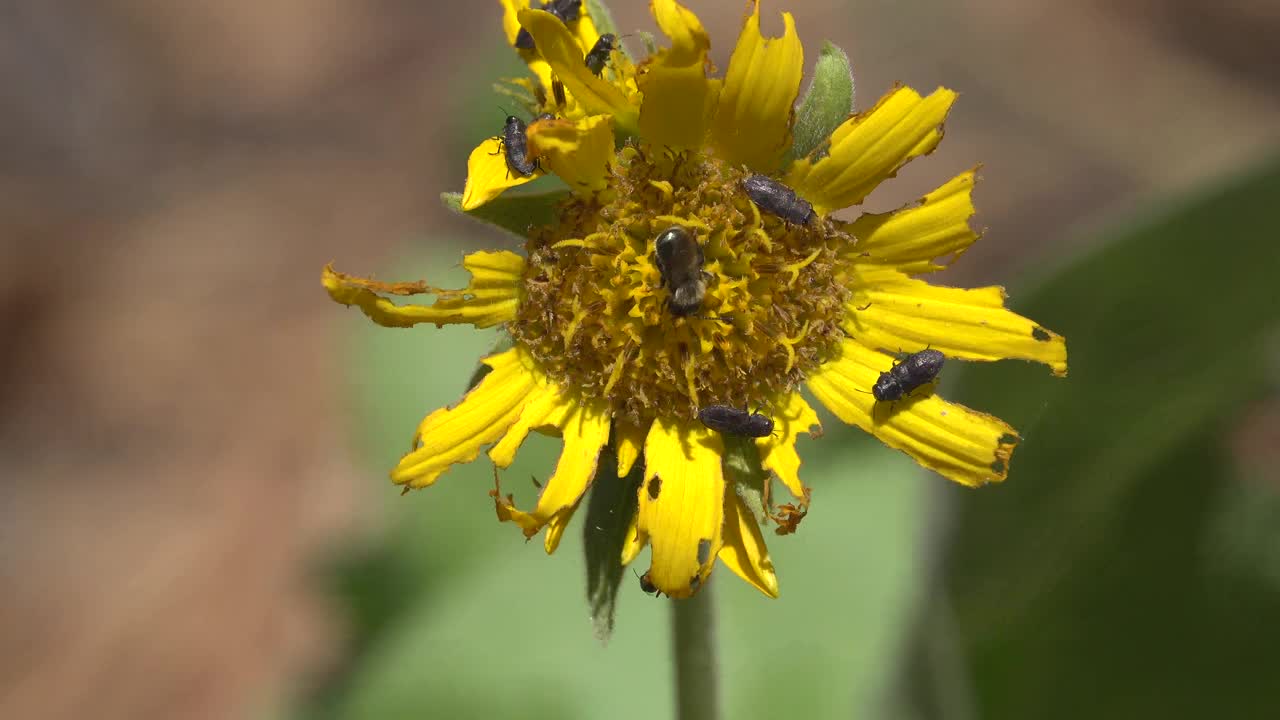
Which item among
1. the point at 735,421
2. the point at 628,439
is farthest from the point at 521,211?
the point at 735,421

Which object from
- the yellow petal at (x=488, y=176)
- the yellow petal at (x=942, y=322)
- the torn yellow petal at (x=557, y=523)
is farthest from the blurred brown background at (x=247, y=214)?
the torn yellow petal at (x=557, y=523)

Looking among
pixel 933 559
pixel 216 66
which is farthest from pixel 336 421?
pixel 933 559

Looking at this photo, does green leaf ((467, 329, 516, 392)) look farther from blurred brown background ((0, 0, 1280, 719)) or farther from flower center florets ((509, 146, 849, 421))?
blurred brown background ((0, 0, 1280, 719))

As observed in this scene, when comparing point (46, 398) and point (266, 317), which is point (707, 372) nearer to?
point (266, 317)

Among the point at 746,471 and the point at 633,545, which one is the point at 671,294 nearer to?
the point at 746,471

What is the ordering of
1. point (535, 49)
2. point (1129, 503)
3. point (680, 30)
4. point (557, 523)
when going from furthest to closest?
point (1129, 503) < point (535, 49) < point (557, 523) < point (680, 30)

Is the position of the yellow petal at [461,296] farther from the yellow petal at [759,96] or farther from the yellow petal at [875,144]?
the yellow petal at [875,144]
